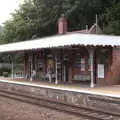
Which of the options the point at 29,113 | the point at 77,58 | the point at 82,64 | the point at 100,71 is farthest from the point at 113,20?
the point at 29,113

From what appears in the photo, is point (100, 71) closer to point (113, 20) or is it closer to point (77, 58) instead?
point (77, 58)

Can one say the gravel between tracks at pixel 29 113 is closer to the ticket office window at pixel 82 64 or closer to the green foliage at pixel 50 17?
the ticket office window at pixel 82 64

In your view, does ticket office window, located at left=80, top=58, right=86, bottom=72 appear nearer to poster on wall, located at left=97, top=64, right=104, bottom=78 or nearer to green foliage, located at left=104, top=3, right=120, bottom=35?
poster on wall, located at left=97, top=64, right=104, bottom=78

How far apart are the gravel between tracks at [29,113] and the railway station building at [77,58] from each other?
4.60 m

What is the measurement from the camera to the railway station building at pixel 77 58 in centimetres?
1858

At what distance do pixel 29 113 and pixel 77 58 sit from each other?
9.09 meters

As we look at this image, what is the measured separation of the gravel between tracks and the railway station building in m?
4.60

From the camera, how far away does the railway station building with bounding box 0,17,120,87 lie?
1858cm

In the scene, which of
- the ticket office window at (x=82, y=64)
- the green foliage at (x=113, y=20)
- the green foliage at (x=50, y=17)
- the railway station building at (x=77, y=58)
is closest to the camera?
the railway station building at (x=77, y=58)

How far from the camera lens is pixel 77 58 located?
70.5 ft

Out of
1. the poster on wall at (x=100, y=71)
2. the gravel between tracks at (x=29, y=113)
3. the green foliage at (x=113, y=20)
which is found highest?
the green foliage at (x=113, y=20)

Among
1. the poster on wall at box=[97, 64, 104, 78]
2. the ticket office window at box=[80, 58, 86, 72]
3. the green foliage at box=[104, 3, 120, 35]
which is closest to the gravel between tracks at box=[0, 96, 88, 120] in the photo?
the poster on wall at box=[97, 64, 104, 78]

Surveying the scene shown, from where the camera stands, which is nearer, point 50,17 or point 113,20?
point 113,20

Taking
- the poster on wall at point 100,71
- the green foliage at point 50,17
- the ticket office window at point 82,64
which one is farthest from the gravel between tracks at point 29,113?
the green foliage at point 50,17
